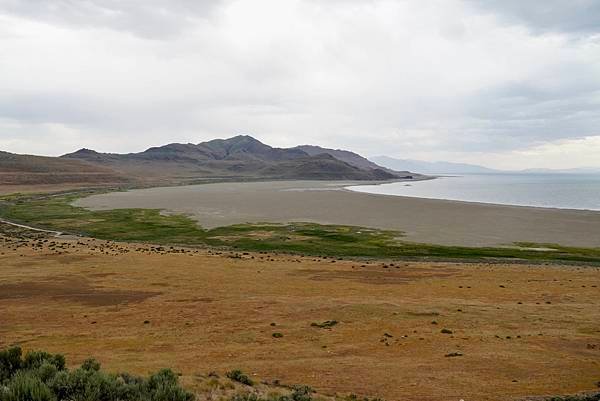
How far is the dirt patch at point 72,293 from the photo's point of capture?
26688 millimetres

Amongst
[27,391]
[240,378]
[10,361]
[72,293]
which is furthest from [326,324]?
[72,293]

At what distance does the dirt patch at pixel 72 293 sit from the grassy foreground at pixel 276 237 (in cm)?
2059

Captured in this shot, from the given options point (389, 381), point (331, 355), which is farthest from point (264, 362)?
point (389, 381)

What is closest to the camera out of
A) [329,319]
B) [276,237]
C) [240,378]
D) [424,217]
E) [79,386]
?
[79,386]

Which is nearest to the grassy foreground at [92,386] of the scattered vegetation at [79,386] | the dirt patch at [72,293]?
the scattered vegetation at [79,386]

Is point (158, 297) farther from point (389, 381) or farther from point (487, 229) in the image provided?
point (487, 229)

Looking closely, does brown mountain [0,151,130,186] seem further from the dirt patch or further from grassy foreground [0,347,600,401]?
grassy foreground [0,347,600,401]

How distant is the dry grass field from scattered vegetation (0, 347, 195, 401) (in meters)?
1.98

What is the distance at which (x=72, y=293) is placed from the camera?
28.3m

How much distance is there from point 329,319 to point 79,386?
13.6m

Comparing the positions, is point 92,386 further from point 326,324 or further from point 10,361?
point 326,324

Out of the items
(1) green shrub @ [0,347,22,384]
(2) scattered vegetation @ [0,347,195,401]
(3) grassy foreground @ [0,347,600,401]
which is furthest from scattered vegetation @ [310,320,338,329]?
(1) green shrub @ [0,347,22,384]

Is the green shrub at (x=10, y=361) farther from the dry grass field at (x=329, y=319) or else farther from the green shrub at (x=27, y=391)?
the dry grass field at (x=329, y=319)

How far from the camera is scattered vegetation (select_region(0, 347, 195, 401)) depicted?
9730 millimetres
